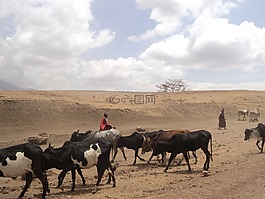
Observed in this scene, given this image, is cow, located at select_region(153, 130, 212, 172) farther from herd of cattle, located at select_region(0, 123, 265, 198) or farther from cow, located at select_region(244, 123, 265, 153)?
cow, located at select_region(244, 123, 265, 153)

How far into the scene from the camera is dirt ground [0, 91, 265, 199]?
454 inches

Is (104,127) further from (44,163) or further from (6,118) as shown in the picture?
(6,118)

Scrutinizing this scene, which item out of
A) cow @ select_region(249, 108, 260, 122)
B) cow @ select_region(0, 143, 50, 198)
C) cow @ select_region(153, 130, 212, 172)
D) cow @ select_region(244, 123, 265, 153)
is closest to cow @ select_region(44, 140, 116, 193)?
cow @ select_region(0, 143, 50, 198)

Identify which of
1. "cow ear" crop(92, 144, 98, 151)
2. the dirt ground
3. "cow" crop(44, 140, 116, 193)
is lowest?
the dirt ground

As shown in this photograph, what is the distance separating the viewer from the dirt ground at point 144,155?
11523mm

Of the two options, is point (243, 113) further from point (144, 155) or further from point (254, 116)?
point (144, 155)

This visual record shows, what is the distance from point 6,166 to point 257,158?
417 inches

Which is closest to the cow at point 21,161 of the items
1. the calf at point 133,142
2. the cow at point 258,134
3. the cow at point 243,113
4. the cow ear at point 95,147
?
the cow ear at point 95,147

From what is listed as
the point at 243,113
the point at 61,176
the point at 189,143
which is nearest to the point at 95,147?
the point at 61,176

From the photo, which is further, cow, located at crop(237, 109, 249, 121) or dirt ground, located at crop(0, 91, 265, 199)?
cow, located at crop(237, 109, 249, 121)

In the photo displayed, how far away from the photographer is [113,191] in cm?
1193

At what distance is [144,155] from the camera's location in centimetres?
1989

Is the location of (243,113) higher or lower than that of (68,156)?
lower

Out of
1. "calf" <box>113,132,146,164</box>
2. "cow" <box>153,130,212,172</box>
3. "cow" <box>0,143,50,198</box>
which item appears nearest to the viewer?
"cow" <box>0,143,50,198</box>
